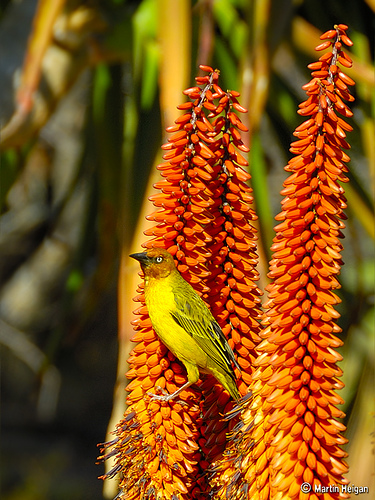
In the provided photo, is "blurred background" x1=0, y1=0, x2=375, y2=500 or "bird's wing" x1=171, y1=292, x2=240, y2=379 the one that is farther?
"blurred background" x1=0, y1=0, x2=375, y2=500

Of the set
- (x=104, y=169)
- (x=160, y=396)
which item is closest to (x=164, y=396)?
(x=160, y=396)

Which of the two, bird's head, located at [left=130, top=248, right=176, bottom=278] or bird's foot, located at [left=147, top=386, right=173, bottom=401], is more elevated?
bird's head, located at [left=130, top=248, right=176, bottom=278]

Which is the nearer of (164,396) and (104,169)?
(164,396)

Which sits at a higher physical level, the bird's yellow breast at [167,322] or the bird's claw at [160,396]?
the bird's yellow breast at [167,322]

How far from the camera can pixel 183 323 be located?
0.32 m

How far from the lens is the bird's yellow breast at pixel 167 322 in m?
0.31

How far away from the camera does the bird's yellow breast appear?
307mm

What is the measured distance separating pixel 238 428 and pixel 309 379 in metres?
0.05

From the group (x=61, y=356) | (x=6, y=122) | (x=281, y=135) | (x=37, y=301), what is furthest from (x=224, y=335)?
(x=61, y=356)

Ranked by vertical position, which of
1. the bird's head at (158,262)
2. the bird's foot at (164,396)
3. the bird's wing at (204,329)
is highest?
the bird's head at (158,262)

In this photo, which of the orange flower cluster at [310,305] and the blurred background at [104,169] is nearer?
the orange flower cluster at [310,305]

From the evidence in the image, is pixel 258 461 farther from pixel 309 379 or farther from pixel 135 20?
pixel 135 20

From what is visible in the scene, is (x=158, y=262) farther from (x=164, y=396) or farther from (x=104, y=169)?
(x=104, y=169)

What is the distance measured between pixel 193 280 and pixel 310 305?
62 millimetres
